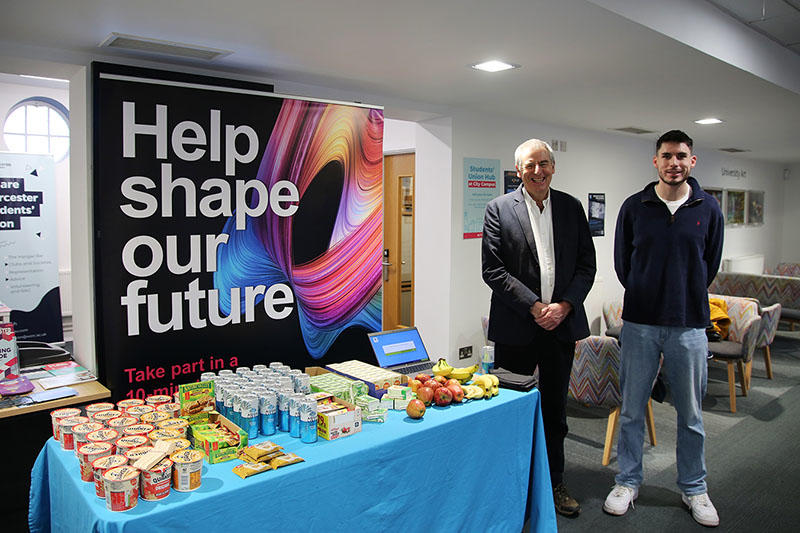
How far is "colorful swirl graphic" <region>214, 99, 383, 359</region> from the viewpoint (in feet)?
12.1

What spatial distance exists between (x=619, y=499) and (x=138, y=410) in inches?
92.5

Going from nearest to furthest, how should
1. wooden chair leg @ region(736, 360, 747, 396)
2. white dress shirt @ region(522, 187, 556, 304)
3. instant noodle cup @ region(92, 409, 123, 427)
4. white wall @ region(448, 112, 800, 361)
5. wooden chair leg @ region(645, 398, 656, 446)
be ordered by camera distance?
instant noodle cup @ region(92, 409, 123, 427)
white dress shirt @ region(522, 187, 556, 304)
wooden chair leg @ region(645, 398, 656, 446)
wooden chair leg @ region(736, 360, 747, 396)
white wall @ region(448, 112, 800, 361)

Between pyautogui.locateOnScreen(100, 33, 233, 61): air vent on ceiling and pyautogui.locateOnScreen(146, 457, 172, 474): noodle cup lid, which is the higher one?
pyautogui.locateOnScreen(100, 33, 233, 61): air vent on ceiling

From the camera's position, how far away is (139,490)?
5.31 ft

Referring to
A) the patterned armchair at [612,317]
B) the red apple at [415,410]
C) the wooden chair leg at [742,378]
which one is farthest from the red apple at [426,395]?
the patterned armchair at [612,317]

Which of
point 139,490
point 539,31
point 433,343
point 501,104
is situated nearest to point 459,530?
point 139,490

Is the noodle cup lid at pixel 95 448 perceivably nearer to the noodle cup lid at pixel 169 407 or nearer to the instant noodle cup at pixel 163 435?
the instant noodle cup at pixel 163 435

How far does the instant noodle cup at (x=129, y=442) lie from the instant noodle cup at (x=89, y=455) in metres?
0.03

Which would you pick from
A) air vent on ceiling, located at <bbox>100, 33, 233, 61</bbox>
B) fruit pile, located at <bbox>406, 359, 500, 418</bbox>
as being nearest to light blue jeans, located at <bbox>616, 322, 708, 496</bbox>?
fruit pile, located at <bbox>406, 359, 500, 418</bbox>

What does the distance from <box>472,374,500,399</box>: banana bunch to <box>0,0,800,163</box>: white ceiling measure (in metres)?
1.57

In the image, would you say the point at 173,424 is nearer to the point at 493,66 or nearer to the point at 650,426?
the point at 493,66

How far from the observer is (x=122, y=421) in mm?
1944

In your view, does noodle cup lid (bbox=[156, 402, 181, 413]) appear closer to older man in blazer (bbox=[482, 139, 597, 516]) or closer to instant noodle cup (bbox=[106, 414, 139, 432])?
instant noodle cup (bbox=[106, 414, 139, 432])

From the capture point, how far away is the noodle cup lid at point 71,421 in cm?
194
